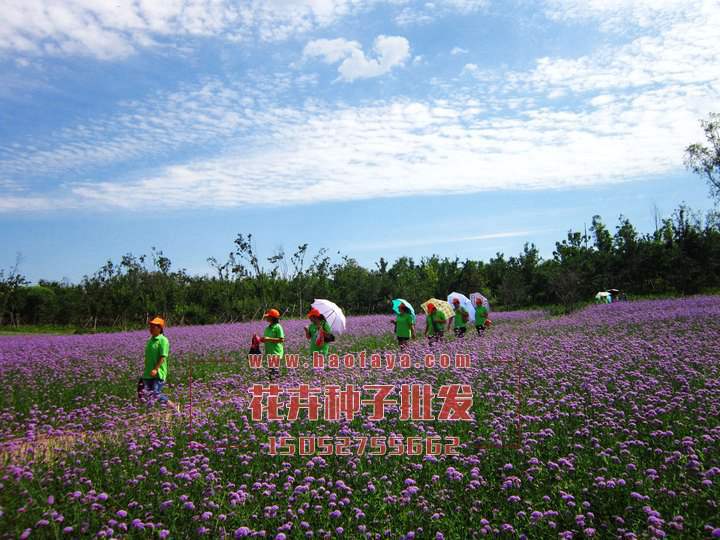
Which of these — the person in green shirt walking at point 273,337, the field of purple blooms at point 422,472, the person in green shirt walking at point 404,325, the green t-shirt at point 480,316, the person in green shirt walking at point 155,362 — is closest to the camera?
the field of purple blooms at point 422,472

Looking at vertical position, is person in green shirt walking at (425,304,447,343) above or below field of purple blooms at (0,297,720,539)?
above

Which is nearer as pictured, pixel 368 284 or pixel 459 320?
pixel 459 320

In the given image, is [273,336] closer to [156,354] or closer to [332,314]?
[156,354]

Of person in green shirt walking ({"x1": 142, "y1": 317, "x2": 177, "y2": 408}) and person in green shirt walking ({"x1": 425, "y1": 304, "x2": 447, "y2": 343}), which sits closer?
person in green shirt walking ({"x1": 142, "y1": 317, "x2": 177, "y2": 408})

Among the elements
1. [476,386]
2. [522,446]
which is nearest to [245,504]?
[522,446]

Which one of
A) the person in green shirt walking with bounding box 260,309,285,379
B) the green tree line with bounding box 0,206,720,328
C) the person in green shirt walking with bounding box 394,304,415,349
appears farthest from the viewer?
the green tree line with bounding box 0,206,720,328

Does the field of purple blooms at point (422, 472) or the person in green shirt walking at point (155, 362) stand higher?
the person in green shirt walking at point (155, 362)

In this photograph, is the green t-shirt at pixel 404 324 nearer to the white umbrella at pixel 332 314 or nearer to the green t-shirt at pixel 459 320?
the white umbrella at pixel 332 314

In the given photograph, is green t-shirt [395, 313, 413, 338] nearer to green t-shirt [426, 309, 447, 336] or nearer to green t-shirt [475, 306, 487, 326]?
green t-shirt [426, 309, 447, 336]

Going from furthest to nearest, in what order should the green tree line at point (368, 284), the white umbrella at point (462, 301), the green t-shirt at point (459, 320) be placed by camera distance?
1. the green tree line at point (368, 284)
2. the white umbrella at point (462, 301)
3. the green t-shirt at point (459, 320)

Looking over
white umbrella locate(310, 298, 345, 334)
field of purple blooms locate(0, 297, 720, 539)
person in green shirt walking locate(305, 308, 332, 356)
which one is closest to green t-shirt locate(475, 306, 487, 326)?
white umbrella locate(310, 298, 345, 334)

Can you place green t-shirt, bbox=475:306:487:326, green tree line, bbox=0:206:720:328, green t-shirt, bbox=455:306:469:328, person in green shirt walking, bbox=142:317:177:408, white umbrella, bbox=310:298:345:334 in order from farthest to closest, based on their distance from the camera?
1. green tree line, bbox=0:206:720:328
2. green t-shirt, bbox=475:306:487:326
3. green t-shirt, bbox=455:306:469:328
4. white umbrella, bbox=310:298:345:334
5. person in green shirt walking, bbox=142:317:177:408

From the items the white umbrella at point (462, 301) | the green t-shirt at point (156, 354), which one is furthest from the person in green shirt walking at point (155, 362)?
the white umbrella at point (462, 301)

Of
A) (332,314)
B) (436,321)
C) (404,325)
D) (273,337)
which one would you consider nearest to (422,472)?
(273,337)
